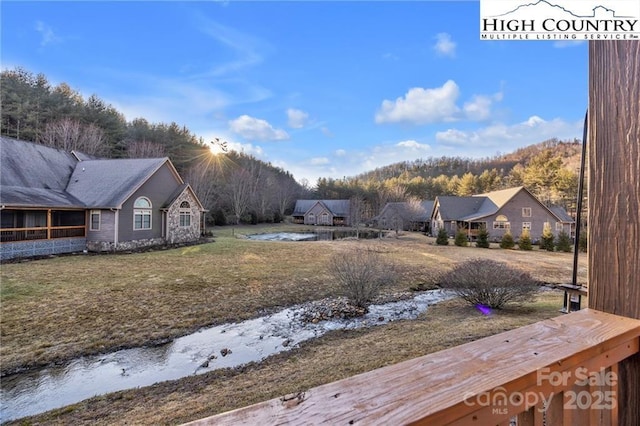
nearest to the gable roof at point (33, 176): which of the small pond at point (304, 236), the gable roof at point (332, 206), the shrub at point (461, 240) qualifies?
the small pond at point (304, 236)

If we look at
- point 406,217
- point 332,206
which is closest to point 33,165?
point 406,217

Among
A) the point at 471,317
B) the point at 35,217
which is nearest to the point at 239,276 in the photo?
the point at 471,317

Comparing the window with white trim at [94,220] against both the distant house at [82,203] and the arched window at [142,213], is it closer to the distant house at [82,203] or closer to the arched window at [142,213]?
the distant house at [82,203]

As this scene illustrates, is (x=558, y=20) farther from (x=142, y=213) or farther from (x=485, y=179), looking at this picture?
(x=485, y=179)

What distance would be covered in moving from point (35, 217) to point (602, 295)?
20.0m

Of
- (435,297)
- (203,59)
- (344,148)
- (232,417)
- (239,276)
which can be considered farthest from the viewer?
(344,148)

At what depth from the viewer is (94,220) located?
15727 millimetres

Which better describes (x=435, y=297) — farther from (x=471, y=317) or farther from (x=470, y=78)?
(x=470, y=78)

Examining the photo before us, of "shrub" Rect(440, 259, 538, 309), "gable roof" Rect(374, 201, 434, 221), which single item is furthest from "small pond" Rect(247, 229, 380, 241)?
"shrub" Rect(440, 259, 538, 309)

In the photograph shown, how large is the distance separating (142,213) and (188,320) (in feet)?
40.7

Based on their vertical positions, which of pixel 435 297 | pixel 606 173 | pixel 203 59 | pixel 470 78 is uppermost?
pixel 203 59

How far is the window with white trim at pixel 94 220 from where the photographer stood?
616 inches

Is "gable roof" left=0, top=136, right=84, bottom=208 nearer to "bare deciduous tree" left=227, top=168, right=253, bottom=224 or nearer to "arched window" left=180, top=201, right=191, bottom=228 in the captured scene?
"arched window" left=180, top=201, right=191, bottom=228

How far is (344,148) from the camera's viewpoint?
126ft
